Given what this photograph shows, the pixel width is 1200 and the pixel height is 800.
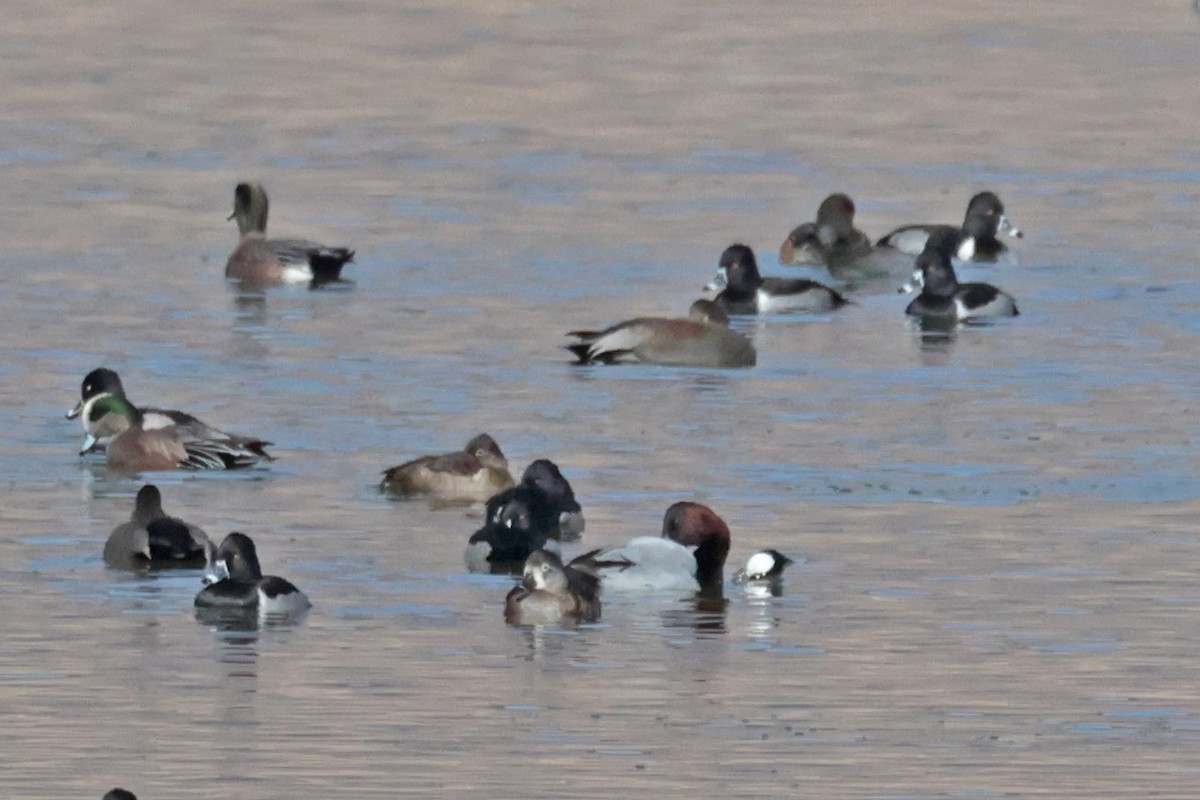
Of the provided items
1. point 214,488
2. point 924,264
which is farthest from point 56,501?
point 924,264

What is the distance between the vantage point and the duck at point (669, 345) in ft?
64.1

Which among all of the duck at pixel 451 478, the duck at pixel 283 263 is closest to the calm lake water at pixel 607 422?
the duck at pixel 451 478

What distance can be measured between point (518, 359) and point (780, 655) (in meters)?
7.74

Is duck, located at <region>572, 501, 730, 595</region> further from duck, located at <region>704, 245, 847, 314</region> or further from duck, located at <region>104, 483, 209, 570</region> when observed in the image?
duck, located at <region>704, 245, 847, 314</region>

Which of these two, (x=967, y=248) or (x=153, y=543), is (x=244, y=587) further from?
(x=967, y=248)

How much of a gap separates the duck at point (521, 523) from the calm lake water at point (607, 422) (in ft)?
0.59

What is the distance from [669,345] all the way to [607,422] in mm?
2345

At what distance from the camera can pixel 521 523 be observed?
44.4ft

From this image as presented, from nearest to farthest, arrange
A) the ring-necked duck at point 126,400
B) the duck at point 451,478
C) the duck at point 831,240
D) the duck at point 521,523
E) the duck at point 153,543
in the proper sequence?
the duck at point 153,543 < the duck at point 521,523 < the duck at point 451,478 < the ring-necked duck at point 126,400 < the duck at point 831,240

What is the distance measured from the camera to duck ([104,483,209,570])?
13.3 meters

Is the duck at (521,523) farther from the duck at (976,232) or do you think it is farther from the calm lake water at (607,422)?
the duck at (976,232)

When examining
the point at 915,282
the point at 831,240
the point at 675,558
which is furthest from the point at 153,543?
Answer: the point at 831,240

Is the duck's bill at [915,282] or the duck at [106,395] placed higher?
the duck's bill at [915,282]

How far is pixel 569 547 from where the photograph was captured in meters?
14.2
